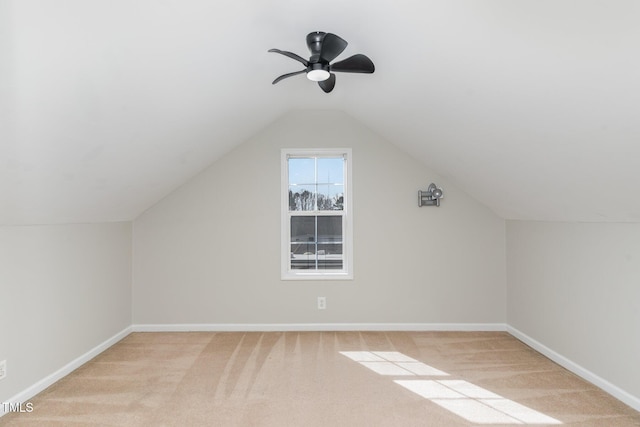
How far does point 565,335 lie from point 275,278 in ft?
9.05

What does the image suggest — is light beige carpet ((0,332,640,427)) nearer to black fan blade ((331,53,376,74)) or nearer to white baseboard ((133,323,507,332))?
white baseboard ((133,323,507,332))

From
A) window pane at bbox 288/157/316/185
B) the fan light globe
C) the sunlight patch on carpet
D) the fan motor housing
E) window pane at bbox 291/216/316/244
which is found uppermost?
the fan motor housing

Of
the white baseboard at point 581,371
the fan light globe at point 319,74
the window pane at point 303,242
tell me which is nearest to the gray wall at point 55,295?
the window pane at point 303,242

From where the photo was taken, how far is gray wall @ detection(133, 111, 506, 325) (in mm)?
4000

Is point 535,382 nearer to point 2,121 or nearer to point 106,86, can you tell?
point 106,86

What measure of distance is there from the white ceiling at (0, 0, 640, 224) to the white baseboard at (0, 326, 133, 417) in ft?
3.87

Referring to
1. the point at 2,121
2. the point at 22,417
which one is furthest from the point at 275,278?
the point at 2,121

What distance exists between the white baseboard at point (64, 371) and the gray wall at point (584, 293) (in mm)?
4101

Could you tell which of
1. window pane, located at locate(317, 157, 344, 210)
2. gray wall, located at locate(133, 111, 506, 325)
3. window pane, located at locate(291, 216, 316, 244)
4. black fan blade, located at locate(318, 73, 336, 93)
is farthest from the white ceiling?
window pane, located at locate(291, 216, 316, 244)

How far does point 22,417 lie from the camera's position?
2301mm

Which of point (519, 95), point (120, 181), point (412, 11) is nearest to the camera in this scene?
point (412, 11)

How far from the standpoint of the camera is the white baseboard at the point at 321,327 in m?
3.97

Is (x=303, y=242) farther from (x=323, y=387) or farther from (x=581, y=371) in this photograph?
(x=581, y=371)

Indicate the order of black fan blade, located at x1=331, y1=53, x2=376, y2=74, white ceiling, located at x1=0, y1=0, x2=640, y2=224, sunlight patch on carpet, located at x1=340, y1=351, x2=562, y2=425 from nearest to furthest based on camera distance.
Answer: white ceiling, located at x1=0, y1=0, x2=640, y2=224
black fan blade, located at x1=331, y1=53, x2=376, y2=74
sunlight patch on carpet, located at x1=340, y1=351, x2=562, y2=425
